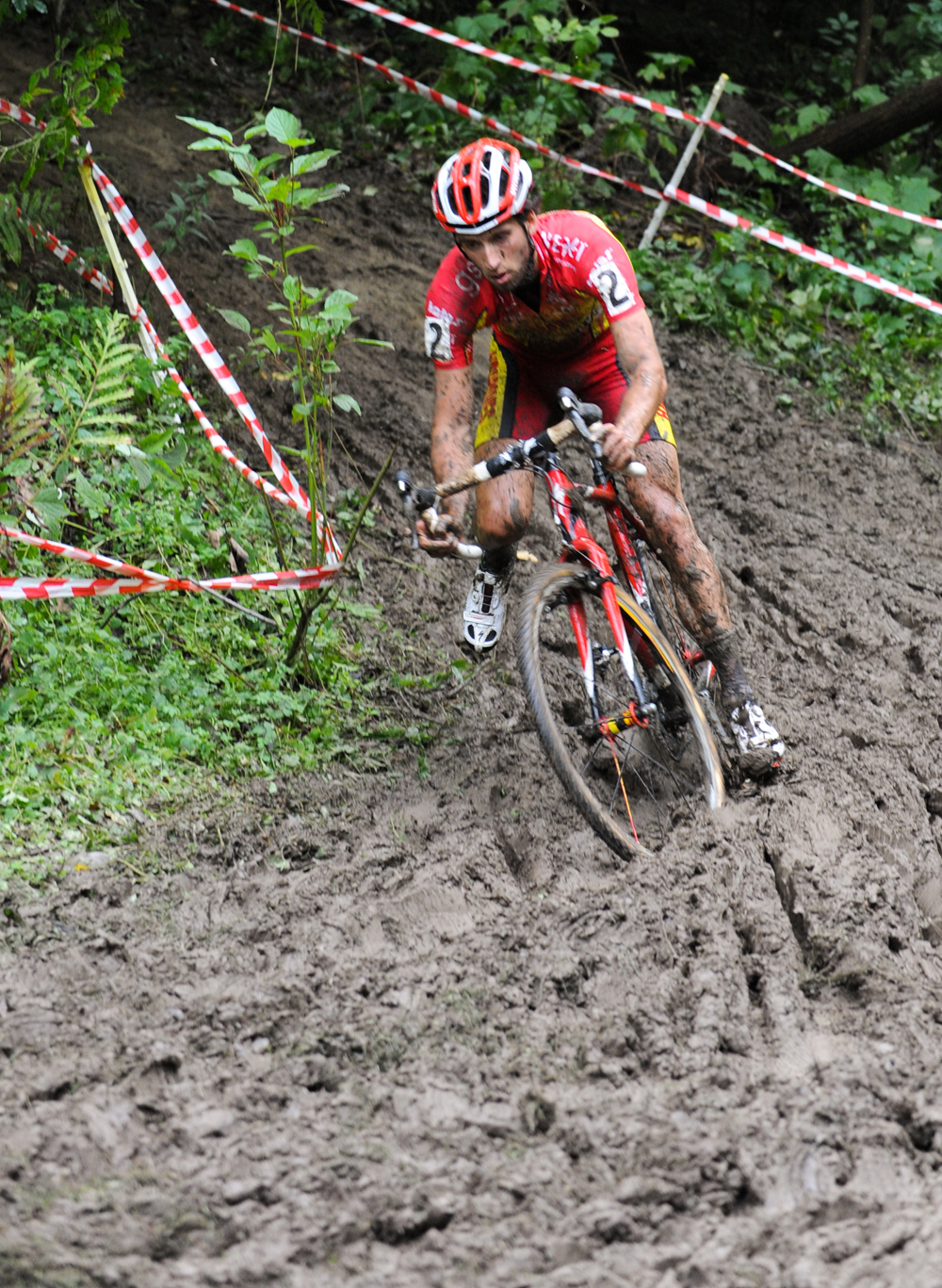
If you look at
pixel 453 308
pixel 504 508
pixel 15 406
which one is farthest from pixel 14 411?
pixel 504 508

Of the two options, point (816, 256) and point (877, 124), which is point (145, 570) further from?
point (877, 124)

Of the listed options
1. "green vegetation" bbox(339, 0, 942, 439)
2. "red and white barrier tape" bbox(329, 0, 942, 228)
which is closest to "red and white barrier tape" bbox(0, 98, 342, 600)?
"red and white barrier tape" bbox(329, 0, 942, 228)

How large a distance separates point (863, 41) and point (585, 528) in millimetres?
8996

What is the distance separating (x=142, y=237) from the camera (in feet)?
19.7

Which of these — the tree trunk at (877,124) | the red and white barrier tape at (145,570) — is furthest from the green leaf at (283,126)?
the tree trunk at (877,124)

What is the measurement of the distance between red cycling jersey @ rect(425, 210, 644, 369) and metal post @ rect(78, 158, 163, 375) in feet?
7.22

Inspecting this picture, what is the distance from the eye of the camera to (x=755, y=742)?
4.22 m

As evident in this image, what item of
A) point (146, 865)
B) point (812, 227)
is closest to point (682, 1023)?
point (146, 865)

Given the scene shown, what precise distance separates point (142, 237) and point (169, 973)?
4390mm

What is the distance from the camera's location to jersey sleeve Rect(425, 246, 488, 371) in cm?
406

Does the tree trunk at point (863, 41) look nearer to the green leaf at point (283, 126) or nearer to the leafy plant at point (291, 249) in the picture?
the leafy plant at point (291, 249)

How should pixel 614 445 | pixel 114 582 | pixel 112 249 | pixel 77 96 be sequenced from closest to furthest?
pixel 614 445 < pixel 114 582 < pixel 77 96 < pixel 112 249

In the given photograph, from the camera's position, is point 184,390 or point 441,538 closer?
point 441,538

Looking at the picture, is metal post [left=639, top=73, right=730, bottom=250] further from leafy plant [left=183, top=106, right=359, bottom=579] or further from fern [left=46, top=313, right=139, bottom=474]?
leafy plant [left=183, top=106, right=359, bottom=579]
